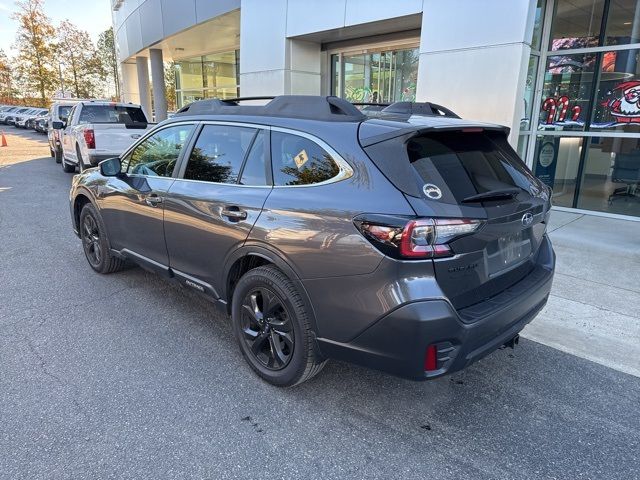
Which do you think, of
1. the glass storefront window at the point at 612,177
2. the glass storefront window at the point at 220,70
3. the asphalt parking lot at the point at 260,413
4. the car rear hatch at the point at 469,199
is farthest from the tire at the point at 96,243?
the glass storefront window at the point at 220,70

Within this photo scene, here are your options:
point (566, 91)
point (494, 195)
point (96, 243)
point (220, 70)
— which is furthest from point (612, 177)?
point (220, 70)

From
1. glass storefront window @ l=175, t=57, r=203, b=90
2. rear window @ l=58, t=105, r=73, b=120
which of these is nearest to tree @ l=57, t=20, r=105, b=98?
glass storefront window @ l=175, t=57, r=203, b=90

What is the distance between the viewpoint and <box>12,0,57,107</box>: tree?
136 feet

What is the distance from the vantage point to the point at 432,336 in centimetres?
228

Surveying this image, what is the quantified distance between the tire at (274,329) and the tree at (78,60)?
51.4 metres

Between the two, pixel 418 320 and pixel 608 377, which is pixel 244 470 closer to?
pixel 418 320

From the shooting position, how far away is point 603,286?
4938 mm

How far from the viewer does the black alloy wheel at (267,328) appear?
291 cm

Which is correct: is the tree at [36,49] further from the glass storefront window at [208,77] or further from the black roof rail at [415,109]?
the black roof rail at [415,109]

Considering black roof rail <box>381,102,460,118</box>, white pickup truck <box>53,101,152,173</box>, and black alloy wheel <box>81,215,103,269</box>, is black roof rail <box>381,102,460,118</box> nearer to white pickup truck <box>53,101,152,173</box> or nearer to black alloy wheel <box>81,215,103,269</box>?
black alloy wheel <box>81,215,103,269</box>

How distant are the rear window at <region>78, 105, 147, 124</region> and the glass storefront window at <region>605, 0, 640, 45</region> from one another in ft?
33.3

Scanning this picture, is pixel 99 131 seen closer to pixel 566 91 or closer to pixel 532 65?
pixel 532 65

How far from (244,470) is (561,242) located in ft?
18.8

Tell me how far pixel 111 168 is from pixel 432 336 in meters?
3.39
